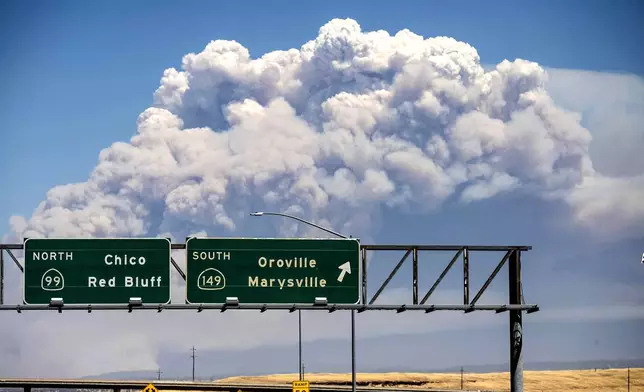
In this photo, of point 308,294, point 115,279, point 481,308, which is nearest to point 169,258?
point 115,279

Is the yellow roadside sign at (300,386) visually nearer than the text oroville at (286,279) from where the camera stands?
No

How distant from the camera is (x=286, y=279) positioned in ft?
157

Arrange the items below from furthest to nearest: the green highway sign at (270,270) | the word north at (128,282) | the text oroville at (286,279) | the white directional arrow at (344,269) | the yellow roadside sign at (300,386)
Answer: the yellow roadside sign at (300,386)
the white directional arrow at (344,269)
the text oroville at (286,279)
the green highway sign at (270,270)
the word north at (128,282)

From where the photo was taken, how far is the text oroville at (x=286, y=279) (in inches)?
1876

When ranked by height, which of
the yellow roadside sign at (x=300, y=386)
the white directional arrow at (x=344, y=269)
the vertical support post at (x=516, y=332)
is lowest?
the yellow roadside sign at (x=300, y=386)

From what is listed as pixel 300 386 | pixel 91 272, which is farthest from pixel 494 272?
pixel 300 386

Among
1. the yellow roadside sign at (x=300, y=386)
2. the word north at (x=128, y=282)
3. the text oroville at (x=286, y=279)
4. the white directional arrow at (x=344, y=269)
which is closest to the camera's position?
the word north at (x=128, y=282)

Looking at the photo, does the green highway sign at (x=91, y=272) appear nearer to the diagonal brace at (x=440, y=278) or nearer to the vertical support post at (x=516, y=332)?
the diagonal brace at (x=440, y=278)

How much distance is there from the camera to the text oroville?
47.7 meters

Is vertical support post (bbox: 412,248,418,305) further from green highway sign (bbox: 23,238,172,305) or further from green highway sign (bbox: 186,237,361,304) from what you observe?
green highway sign (bbox: 23,238,172,305)

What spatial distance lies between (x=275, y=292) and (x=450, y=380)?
512ft

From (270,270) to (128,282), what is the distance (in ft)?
18.6

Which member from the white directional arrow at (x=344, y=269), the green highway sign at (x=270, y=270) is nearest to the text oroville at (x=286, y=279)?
the green highway sign at (x=270, y=270)

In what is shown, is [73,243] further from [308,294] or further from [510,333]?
[510,333]
